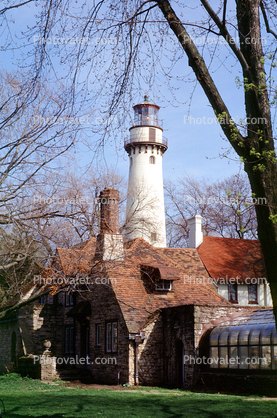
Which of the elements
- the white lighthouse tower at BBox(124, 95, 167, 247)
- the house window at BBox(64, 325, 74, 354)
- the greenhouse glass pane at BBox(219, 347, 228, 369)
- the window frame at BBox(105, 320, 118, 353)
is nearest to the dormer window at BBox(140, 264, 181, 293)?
the window frame at BBox(105, 320, 118, 353)

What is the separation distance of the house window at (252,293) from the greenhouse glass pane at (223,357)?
1035 centimetres

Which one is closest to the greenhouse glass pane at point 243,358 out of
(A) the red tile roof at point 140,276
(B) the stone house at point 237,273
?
(A) the red tile roof at point 140,276

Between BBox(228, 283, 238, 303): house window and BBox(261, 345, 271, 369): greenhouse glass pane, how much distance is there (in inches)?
444

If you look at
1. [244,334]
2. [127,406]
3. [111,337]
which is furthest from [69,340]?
[127,406]

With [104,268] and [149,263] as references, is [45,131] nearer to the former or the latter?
[104,268]

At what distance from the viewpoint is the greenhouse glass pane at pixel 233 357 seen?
63.5ft

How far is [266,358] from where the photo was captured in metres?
18.0

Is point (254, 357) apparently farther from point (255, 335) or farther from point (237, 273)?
point (237, 273)

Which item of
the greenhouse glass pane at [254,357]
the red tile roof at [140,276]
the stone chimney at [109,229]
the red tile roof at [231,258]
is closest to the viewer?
the greenhouse glass pane at [254,357]

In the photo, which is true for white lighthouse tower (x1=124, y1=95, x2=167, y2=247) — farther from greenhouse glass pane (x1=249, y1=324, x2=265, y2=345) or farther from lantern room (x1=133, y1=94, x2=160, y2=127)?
greenhouse glass pane (x1=249, y1=324, x2=265, y2=345)

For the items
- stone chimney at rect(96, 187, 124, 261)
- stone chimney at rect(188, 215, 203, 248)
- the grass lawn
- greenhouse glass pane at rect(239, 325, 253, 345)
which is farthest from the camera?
stone chimney at rect(188, 215, 203, 248)

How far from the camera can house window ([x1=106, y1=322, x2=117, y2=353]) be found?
917 inches

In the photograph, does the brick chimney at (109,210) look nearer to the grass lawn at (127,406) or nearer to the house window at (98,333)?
the house window at (98,333)

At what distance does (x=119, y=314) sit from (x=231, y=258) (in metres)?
11.0
